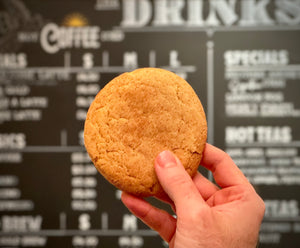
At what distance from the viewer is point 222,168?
990mm

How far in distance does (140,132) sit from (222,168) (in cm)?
36

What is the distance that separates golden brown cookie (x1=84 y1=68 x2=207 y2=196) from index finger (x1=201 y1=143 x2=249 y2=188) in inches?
7.8

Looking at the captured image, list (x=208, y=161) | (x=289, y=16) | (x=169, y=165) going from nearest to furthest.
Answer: (x=169, y=165), (x=208, y=161), (x=289, y=16)

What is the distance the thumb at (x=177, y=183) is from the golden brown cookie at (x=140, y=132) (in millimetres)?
55

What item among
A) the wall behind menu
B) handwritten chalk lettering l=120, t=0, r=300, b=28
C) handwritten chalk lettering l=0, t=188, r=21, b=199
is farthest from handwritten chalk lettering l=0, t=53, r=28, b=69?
handwritten chalk lettering l=0, t=188, r=21, b=199

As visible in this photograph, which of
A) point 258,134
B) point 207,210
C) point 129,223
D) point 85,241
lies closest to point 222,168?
point 207,210

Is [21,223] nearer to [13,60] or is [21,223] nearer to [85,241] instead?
[85,241]

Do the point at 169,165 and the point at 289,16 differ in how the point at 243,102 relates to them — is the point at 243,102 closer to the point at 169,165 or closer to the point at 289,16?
the point at 289,16

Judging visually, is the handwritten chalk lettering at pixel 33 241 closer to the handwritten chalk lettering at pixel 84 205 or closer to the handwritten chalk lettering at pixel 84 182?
the handwritten chalk lettering at pixel 84 205

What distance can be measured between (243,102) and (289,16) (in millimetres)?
538

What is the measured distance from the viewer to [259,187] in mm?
1580

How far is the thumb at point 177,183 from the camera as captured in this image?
2.43 ft

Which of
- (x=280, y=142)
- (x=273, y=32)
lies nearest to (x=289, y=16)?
(x=273, y=32)

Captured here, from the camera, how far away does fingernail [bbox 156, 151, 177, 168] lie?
2.51 feet
